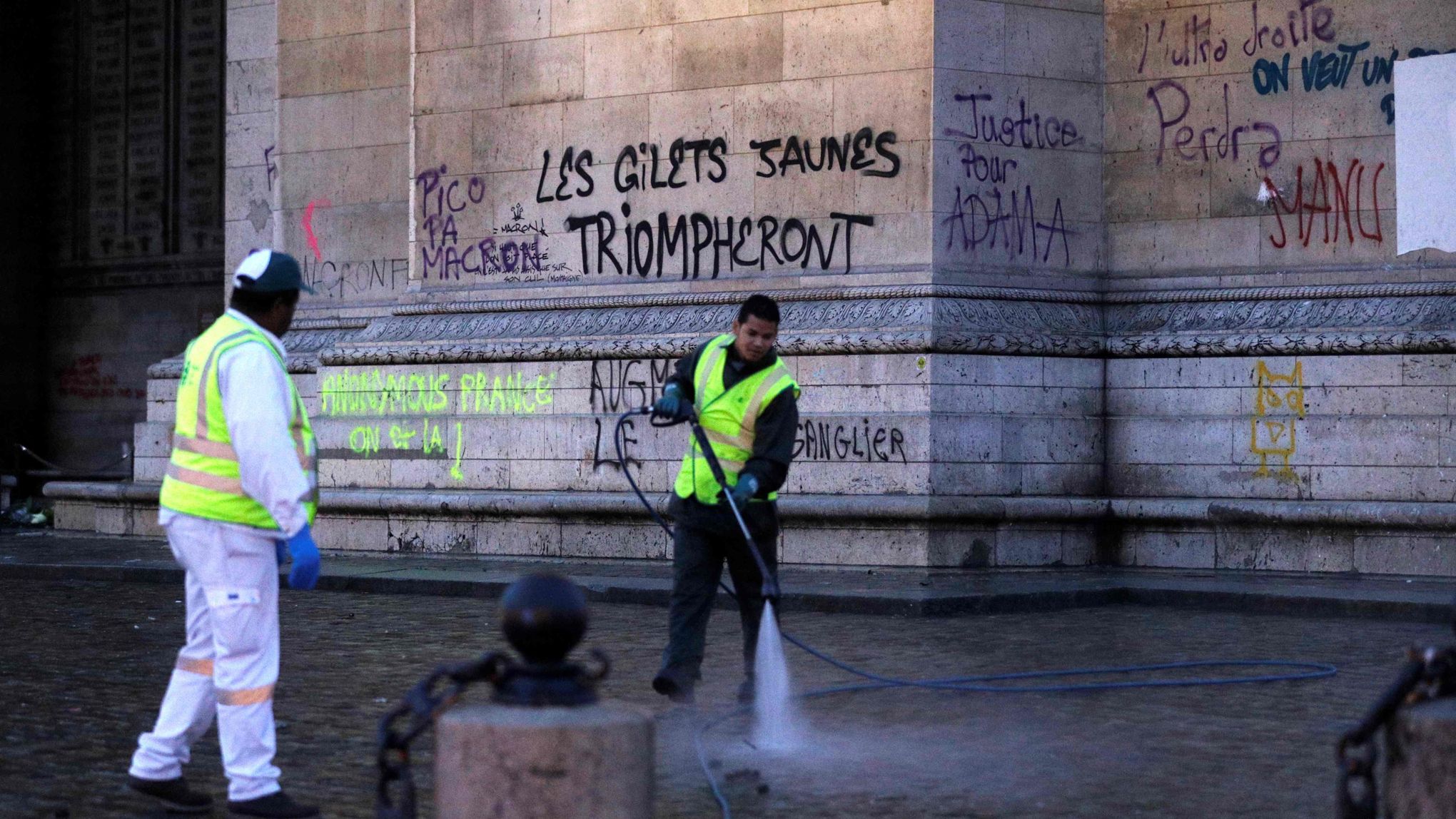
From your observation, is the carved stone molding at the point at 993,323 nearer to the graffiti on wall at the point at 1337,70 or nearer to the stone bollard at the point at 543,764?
the graffiti on wall at the point at 1337,70

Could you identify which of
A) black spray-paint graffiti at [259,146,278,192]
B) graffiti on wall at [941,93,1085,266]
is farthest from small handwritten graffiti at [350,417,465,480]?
graffiti on wall at [941,93,1085,266]

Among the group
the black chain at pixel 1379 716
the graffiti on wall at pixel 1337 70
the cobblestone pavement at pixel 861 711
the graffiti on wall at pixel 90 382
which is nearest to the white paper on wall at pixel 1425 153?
the graffiti on wall at pixel 1337 70

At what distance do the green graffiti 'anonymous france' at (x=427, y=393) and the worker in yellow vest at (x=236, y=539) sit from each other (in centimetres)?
892

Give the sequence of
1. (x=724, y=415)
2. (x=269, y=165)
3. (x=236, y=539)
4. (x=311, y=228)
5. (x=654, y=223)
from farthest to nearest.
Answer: (x=269, y=165)
(x=311, y=228)
(x=654, y=223)
(x=724, y=415)
(x=236, y=539)

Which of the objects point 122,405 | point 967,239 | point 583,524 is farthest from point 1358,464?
point 122,405

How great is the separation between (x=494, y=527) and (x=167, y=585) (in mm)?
2329

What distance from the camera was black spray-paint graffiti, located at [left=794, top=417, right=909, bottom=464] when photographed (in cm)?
1366

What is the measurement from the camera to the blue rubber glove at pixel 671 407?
8047 mm

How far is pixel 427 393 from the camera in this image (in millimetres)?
15695

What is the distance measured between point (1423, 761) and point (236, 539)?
3332 millimetres

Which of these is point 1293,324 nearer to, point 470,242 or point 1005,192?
point 1005,192

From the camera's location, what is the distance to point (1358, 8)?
14117mm

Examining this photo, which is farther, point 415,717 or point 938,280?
point 938,280

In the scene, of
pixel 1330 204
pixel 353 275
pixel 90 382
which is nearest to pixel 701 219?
pixel 353 275
